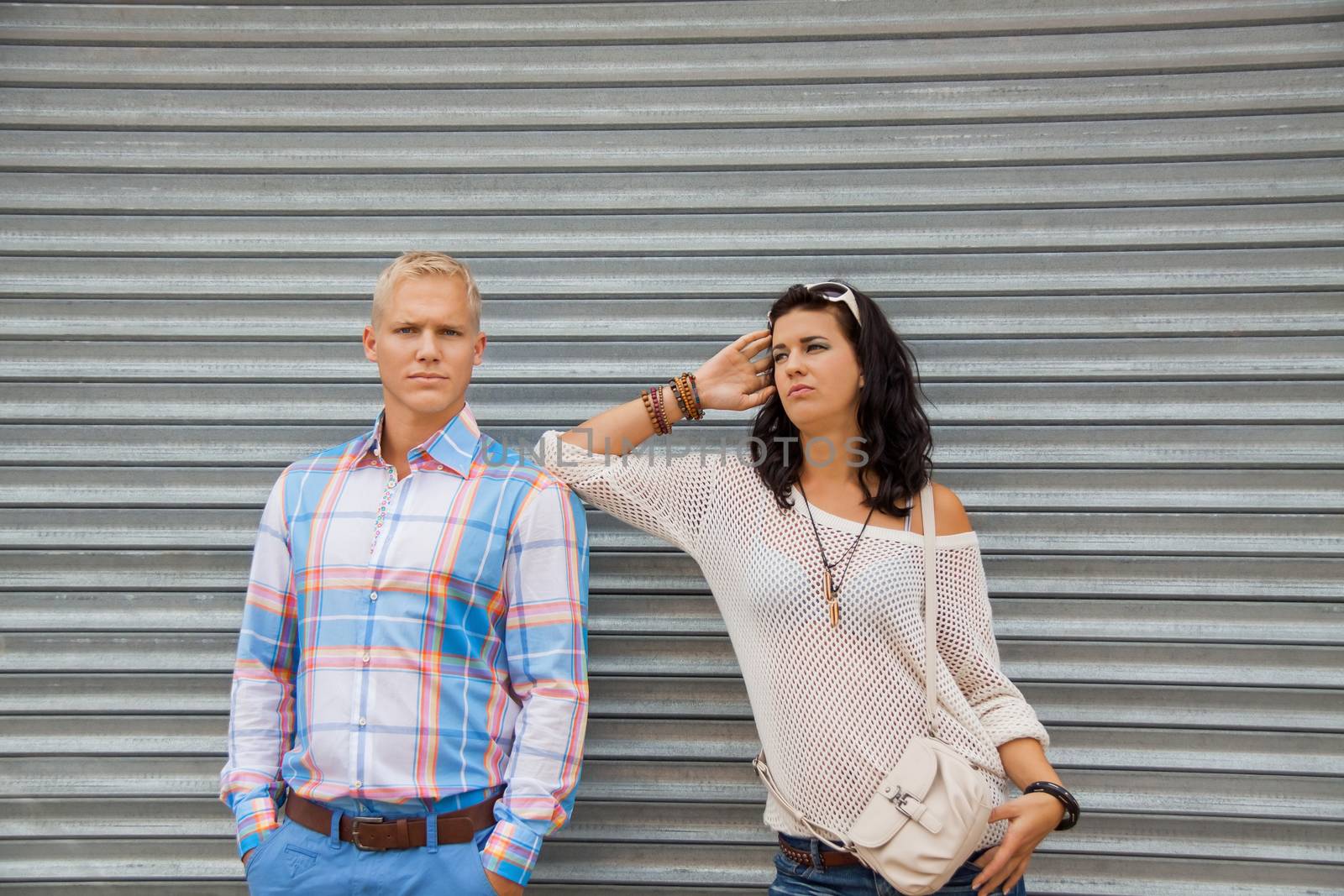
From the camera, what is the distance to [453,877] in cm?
205

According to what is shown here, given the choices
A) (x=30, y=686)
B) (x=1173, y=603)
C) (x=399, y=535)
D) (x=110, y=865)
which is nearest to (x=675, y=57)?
(x=399, y=535)

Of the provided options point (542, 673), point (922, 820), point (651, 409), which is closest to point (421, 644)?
point (542, 673)

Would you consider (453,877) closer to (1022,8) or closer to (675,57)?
(675,57)

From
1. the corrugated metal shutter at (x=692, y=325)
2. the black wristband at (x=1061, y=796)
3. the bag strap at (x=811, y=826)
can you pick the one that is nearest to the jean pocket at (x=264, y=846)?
the corrugated metal shutter at (x=692, y=325)

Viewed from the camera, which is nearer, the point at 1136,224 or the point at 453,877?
the point at 453,877

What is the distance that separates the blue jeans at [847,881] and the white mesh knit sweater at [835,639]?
0.08 meters

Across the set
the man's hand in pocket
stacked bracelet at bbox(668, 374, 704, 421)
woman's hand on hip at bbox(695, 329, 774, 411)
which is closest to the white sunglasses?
woman's hand on hip at bbox(695, 329, 774, 411)

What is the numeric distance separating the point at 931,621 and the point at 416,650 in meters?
1.27

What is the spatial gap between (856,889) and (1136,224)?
2.22m

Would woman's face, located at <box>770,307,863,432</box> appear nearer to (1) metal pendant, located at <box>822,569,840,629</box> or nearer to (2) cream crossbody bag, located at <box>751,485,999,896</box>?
(1) metal pendant, located at <box>822,569,840,629</box>

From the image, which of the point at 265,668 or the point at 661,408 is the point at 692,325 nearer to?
the point at 661,408

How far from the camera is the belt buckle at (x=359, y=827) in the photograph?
82.2 inches

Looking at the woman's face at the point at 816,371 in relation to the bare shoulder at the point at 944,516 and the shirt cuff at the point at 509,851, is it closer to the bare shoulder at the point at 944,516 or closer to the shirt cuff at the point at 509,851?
the bare shoulder at the point at 944,516

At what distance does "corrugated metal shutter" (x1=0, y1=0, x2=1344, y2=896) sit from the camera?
2.79m
